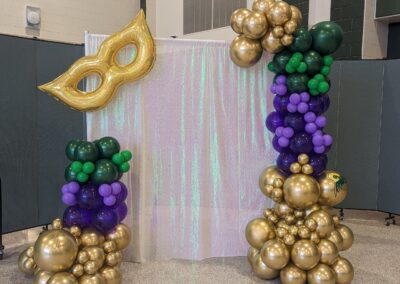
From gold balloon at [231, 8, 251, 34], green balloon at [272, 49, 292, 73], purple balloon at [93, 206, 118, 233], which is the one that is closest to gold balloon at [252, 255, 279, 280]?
purple balloon at [93, 206, 118, 233]

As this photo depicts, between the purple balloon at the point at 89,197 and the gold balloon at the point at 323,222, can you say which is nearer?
the purple balloon at the point at 89,197

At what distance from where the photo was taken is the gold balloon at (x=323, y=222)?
2.58 meters

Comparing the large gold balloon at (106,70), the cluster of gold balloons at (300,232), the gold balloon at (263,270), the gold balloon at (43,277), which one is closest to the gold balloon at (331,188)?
the cluster of gold balloons at (300,232)

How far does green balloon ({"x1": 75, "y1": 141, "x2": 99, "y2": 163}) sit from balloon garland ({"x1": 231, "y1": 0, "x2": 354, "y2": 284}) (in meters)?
1.11

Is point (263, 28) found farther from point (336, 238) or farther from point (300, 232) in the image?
point (336, 238)

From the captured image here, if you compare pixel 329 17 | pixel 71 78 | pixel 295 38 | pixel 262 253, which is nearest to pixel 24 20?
pixel 71 78

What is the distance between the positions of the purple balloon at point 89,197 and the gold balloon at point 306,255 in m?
1.24

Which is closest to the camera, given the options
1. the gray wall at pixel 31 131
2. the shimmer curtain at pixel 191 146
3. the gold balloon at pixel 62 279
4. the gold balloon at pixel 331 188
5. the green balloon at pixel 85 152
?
the gold balloon at pixel 62 279

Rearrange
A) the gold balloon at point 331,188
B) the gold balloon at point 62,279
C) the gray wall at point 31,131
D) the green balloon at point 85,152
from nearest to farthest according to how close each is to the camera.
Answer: the gold balloon at point 62,279
the green balloon at point 85,152
the gold balloon at point 331,188
the gray wall at point 31,131

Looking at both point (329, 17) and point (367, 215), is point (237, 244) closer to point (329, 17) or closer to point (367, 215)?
point (367, 215)

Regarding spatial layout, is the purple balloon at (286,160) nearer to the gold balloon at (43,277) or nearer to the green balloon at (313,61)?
the green balloon at (313,61)

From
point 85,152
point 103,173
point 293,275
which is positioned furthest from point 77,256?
point 293,275

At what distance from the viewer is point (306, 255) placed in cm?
248

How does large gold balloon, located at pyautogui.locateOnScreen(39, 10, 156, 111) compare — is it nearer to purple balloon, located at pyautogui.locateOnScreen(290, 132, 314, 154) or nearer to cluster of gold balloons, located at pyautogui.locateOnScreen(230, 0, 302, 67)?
cluster of gold balloons, located at pyautogui.locateOnScreen(230, 0, 302, 67)
